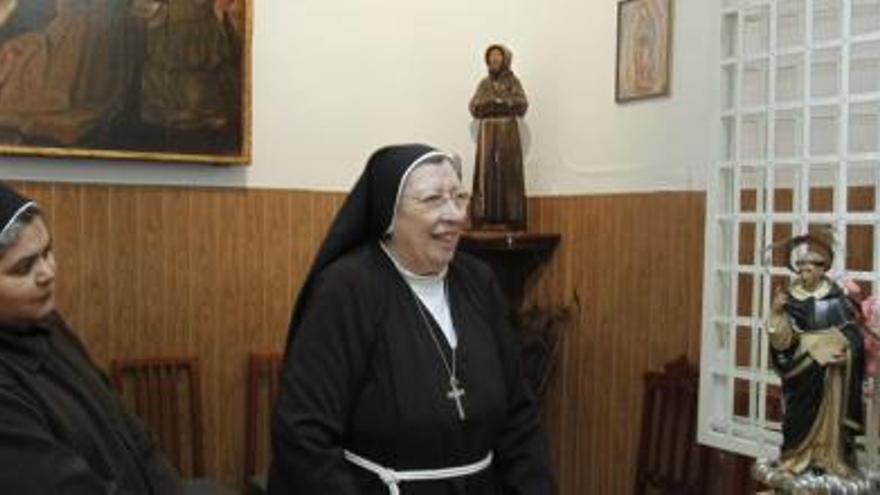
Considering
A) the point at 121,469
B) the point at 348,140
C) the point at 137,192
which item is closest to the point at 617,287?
the point at 348,140

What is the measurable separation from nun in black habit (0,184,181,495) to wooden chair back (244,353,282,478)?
1.58m

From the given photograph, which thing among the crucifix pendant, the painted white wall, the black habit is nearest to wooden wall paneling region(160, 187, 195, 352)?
the painted white wall

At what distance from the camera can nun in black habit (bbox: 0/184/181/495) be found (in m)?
1.76

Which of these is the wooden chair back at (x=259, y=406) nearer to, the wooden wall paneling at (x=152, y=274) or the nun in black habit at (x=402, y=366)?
the wooden wall paneling at (x=152, y=274)

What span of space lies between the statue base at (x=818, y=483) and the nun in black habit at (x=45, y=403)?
1.46m

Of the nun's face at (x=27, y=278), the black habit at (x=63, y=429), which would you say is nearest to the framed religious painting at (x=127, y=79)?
the black habit at (x=63, y=429)

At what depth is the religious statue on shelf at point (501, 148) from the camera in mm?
4039

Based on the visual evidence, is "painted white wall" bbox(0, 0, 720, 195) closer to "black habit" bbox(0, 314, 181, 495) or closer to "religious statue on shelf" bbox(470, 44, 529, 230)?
"religious statue on shelf" bbox(470, 44, 529, 230)

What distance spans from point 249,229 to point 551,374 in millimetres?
1426

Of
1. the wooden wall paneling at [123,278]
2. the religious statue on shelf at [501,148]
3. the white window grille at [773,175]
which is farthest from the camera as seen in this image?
the religious statue on shelf at [501,148]

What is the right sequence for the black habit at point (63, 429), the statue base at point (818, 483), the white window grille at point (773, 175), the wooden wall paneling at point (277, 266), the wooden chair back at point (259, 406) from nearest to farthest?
1. the black habit at point (63, 429)
2. the statue base at point (818, 483)
3. the white window grille at point (773, 175)
4. the wooden chair back at point (259, 406)
5. the wooden wall paneling at point (277, 266)

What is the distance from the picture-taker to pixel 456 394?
7.47 ft

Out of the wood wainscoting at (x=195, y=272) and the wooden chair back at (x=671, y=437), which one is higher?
the wood wainscoting at (x=195, y=272)

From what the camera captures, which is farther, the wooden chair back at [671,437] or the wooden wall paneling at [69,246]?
the wooden wall paneling at [69,246]
